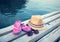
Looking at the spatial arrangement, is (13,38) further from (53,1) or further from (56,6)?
(53,1)

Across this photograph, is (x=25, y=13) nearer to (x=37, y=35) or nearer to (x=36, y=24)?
(x=36, y=24)

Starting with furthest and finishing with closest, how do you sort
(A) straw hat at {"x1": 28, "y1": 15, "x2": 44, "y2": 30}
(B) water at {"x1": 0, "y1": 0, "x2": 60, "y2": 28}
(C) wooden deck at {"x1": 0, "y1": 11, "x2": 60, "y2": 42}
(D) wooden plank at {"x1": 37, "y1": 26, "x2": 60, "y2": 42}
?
(B) water at {"x1": 0, "y1": 0, "x2": 60, "y2": 28} → (A) straw hat at {"x1": 28, "y1": 15, "x2": 44, "y2": 30} → (D) wooden plank at {"x1": 37, "y1": 26, "x2": 60, "y2": 42} → (C) wooden deck at {"x1": 0, "y1": 11, "x2": 60, "y2": 42}

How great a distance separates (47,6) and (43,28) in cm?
537

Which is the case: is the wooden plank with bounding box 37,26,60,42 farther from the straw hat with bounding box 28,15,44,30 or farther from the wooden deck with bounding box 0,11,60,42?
the straw hat with bounding box 28,15,44,30

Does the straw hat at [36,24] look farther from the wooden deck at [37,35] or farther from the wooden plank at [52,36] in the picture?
the wooden plank at [52,36]

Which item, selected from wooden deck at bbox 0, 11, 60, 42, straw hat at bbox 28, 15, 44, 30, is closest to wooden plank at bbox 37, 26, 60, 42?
wooden deck at bbox 0, 11, 60, 42

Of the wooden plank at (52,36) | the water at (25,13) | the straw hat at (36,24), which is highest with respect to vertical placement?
the straw hat at (36,24)

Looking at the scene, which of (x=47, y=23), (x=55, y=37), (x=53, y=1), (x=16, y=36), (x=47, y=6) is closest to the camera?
(x=16, y=36)

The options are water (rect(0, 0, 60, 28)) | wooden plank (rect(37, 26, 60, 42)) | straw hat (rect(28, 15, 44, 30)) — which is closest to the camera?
wooden plank (rect(37, 26, 60, 42))

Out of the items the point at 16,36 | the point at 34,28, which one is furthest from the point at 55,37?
the point at 16,36

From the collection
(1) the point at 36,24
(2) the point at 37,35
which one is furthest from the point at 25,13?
(2) the point at 37,35

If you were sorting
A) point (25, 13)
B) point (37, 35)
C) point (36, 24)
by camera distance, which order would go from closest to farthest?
1. point (37, 35)
2. point (36, 24)
3. point (25, 13)

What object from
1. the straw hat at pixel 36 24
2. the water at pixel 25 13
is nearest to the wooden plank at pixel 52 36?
the straw hat at pixel 36 24

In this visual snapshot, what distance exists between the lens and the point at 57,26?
9.30 feet
